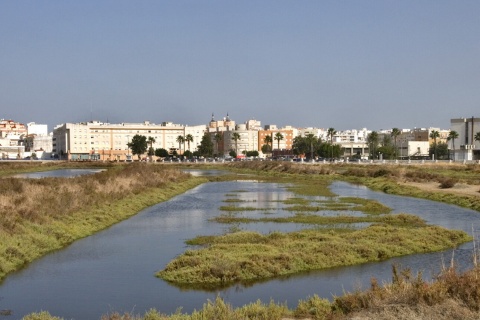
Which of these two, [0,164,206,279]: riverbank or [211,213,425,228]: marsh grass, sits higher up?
[0,164,206,279]: riverbank

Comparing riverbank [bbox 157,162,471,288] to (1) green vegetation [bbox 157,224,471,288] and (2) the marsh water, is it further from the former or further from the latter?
(2) the marsh water

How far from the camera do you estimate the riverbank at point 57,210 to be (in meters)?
25.9

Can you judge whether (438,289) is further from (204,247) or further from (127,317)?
(204,247)

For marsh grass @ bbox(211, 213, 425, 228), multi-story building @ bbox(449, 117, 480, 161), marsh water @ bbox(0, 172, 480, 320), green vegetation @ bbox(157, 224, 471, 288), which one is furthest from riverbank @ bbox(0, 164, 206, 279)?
multi-story building @ bbox(449, 117, 480, 161)

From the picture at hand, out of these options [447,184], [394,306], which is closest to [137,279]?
[394,306]

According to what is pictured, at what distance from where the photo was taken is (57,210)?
3400cm

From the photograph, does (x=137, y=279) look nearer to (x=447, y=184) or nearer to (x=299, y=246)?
(x=299, y=246)

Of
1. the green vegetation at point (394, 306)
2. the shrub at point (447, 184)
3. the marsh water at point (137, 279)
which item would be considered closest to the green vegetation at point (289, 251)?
the marsh water at point (137, 279)

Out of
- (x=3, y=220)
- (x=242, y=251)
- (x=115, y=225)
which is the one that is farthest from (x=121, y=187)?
(x=242, y=251)

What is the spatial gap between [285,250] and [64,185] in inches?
952

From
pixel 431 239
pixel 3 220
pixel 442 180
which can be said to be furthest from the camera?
pixel 442 180

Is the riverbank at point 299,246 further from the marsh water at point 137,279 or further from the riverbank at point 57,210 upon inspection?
the riverbank at point 57,210

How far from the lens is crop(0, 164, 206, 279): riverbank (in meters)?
25.9

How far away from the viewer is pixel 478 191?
58.1 meters
